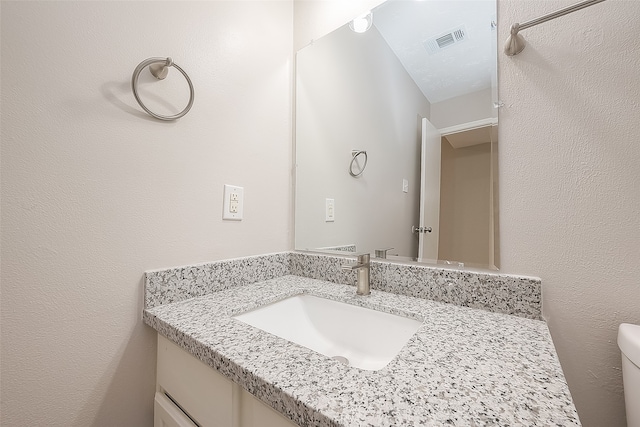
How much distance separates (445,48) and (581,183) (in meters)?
0.59

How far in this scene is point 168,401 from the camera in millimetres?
689

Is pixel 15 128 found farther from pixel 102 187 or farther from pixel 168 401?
pixel 168 401

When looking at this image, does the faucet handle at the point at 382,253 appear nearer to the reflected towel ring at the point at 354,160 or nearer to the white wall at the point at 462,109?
the reflected towel ring at the point at 354,160

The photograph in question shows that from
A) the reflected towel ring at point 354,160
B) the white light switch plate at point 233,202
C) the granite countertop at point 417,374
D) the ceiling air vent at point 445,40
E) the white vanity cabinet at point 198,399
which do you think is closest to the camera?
the granite countertop at point 417,374

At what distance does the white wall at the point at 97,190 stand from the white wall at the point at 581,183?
0.92 meters

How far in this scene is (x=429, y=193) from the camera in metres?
0.90

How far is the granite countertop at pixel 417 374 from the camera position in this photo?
0.34m

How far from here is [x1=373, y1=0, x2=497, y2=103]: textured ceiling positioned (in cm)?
77

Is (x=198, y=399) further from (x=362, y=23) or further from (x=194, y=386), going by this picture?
(x=362, y=23)

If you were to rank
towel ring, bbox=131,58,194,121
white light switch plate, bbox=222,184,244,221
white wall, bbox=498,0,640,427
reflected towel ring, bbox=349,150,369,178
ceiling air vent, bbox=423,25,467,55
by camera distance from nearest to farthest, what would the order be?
white wall, bbox=498,0,640,427 < towel ring, bbox=131,58,194,121 < ceiling air vent, bbox=423,25,467,55 < white light switch plate, bbox=222,184,244,221 < reflected towel ring, bbox=349,150,369,178

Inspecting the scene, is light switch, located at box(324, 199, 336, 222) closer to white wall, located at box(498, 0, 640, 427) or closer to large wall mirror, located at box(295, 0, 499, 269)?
large wall mirror, located at box(295, 0, 499, 269)

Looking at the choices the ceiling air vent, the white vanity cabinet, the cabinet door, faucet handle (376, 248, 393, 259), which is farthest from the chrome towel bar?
the cabinet door

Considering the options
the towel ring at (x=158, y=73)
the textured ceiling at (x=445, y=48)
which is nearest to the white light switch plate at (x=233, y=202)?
the towel ring at (x=158, y=73)

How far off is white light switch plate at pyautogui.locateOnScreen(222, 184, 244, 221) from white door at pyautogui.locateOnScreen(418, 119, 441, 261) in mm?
665
